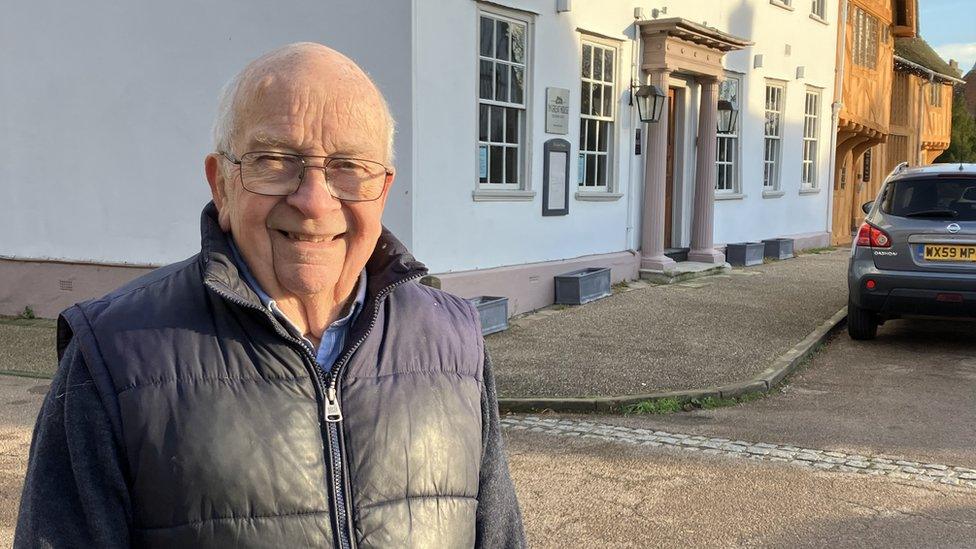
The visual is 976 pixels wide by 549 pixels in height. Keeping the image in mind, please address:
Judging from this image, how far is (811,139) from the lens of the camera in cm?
1945

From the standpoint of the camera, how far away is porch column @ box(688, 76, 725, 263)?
14.5m

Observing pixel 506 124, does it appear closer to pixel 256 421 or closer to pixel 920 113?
pixel 256 421

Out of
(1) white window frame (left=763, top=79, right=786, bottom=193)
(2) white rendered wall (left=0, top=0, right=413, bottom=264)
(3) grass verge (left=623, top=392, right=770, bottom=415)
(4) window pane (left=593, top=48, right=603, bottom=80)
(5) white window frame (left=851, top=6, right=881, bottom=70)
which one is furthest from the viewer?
(5) white window frame (left=851, top=6, right=881, bottom=70)

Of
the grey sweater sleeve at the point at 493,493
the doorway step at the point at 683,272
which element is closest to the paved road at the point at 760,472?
the grey sweater sleeve at the point at 493,493

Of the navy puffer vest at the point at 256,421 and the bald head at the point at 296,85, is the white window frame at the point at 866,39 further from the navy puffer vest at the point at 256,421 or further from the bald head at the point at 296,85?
the navy puffer vest at the point at 256,421

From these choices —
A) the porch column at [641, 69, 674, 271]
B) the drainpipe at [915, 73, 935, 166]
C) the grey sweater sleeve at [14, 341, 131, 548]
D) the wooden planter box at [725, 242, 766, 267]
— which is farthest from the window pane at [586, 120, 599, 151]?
the drainpipe at [915, 73, 935, 166]

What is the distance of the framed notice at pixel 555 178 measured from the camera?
11.0 m

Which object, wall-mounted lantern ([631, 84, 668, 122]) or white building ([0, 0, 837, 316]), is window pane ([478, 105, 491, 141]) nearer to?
white building ([0, 0, 837, 316])

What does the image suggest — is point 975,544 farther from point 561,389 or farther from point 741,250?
point 741,250

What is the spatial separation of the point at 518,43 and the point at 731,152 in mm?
6877

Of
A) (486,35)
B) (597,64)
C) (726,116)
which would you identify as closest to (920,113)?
(726,116)

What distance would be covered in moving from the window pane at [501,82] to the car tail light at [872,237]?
157 inches

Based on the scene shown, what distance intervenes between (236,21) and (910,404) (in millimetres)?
7327

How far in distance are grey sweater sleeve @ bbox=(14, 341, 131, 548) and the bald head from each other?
56 centimetres
